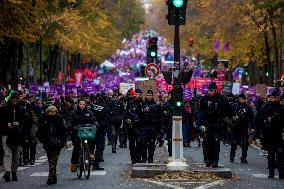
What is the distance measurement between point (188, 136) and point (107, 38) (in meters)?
46.2

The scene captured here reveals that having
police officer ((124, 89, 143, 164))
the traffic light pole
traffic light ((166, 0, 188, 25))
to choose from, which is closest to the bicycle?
the traffic light pole

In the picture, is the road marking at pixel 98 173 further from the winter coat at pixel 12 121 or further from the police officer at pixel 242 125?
the police officer at pixel 242 125

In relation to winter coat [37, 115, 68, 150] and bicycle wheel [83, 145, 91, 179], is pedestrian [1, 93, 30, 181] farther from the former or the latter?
bicycle wheel [83, 145, 91, 179]

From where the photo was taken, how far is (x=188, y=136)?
3350 cm

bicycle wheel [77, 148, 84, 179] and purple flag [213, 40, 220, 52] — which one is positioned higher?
purple flag [213, 40, 220, 52]

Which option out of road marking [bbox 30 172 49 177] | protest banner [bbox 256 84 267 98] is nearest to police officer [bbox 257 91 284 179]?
road marking [bbox 30 172 49 177]

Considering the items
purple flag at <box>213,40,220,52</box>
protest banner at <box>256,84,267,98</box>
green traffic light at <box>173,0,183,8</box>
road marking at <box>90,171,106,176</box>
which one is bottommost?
road marking at <box>90,171,106,176</box>

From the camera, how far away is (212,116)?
20953mm

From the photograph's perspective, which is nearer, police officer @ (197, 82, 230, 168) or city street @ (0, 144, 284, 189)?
city street @ (0, 144, 284, 189)

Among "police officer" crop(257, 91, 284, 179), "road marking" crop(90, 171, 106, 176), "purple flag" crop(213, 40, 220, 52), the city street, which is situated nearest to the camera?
the city street

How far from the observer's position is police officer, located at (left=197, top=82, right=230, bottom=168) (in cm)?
2083

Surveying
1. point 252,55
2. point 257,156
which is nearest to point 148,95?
point 257,156

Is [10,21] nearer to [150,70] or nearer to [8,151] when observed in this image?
[150,70]

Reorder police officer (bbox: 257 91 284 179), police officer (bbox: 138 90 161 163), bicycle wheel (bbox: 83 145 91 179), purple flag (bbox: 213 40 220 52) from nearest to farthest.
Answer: bicycle wheel (bbox: 83 145 91 179), police officer (bbox: 257 91 284 179), police officer (bbox: 138 90 161 163), purple flag (bbox: 213 40 220 52)
